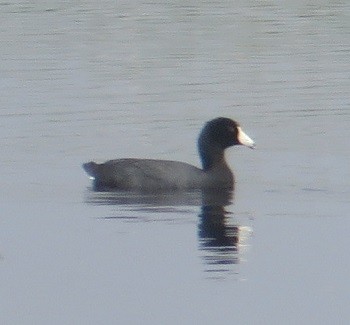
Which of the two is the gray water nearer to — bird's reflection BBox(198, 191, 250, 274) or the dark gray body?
bird's reflection BBox(198, 191, 250, 274)

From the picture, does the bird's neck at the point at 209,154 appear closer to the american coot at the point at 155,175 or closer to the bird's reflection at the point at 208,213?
the american coot at the point at 155,175

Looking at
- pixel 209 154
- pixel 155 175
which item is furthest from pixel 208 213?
pixel 209 154

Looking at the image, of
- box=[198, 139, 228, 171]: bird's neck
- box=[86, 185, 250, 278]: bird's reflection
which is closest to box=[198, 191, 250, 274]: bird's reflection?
box=[86, 185, 250, 278]: bird's reflection

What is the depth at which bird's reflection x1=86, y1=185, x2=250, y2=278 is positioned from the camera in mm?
13445

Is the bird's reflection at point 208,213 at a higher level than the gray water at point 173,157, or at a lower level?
lower

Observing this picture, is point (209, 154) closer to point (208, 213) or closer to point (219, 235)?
point (208, 213)

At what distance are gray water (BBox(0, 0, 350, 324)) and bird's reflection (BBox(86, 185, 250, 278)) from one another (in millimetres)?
35

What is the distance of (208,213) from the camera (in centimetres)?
1562

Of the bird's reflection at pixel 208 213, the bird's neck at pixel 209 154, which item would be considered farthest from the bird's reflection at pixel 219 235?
the bird's neck at pixel 209 154

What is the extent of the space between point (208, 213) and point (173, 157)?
10.00 feet

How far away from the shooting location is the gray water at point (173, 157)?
1216cm

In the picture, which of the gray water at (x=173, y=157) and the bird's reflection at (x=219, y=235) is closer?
the gray water at (x=173, y=157)

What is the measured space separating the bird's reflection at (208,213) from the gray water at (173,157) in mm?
35

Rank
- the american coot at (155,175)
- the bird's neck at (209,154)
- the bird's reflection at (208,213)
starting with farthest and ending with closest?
the bird's neck at (209,154) < the american coot at (155,175) < the bird's reflection at (208,213)
